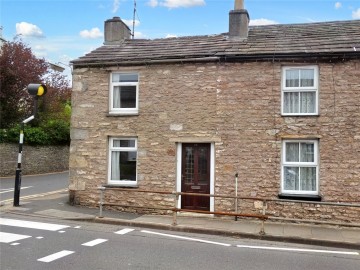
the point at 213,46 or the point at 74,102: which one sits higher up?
the point at 213,46

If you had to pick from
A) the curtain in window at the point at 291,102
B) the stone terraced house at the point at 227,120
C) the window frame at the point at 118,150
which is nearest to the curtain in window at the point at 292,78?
the stone terraced house at the point at 227,120

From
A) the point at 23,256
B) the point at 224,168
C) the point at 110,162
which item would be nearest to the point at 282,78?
the point at 224,168

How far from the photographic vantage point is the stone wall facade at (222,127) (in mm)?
10914

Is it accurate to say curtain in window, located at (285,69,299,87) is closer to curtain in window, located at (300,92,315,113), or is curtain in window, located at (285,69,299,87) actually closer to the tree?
curtain in window, located at (300,92,315,113)

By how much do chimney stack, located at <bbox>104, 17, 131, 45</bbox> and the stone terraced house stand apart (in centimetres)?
102

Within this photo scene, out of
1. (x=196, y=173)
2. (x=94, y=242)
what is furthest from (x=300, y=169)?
(x=94, y=242)

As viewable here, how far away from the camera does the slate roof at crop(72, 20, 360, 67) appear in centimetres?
1143

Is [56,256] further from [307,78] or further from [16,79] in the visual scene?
[16,79]

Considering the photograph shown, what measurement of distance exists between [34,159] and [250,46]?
18839 millimetres

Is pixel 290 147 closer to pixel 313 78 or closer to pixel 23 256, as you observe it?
Answer: pixel 313 78

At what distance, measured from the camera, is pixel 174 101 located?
1219 centimetres

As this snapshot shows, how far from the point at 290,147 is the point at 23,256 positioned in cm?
785

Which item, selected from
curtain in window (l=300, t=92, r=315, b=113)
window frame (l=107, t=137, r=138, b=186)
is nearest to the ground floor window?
window frame (l=107, t=137, r=138, b=186)

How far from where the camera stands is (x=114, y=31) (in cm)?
1447
